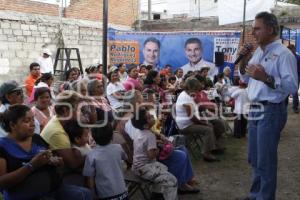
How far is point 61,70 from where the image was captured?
12.5m

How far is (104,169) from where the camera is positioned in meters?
3.24

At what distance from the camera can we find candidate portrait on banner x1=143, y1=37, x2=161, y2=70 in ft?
44.9

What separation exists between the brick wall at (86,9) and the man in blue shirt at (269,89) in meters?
10.1

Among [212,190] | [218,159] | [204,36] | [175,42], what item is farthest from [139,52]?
[212,190]

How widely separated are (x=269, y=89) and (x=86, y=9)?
1283 cm

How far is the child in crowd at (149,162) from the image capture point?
12.6 ft

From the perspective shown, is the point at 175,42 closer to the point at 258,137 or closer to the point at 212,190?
the point at 212,190

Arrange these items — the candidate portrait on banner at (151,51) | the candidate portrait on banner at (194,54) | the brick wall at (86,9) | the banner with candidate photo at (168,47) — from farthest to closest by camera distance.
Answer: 1. the candidate portrait on banner at (151,51)
2. the candidate portrait on banner at (194,54)
3. the banner with candidate photo at (168,47)
4. the brick wall at (86,9)

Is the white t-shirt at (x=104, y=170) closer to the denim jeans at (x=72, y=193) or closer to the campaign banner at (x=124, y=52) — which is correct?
the denim jeans at (x=72, y=193)

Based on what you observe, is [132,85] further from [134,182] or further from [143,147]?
[134,182]

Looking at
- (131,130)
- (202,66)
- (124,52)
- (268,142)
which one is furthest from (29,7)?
(268,142)

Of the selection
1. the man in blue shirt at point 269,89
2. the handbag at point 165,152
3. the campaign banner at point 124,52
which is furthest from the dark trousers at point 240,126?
the campaign banner at point 124,52

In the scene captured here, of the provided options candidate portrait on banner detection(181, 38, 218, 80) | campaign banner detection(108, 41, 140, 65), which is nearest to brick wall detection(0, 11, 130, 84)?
campaign banner detection(108, 41, 140, 65)

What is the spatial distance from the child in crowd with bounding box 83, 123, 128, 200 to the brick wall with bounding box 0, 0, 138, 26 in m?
9.63
